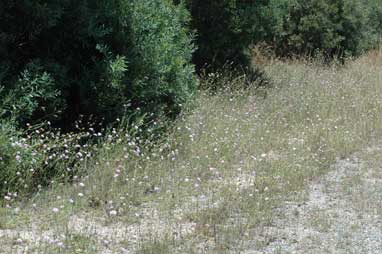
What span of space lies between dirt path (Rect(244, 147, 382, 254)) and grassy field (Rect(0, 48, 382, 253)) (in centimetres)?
15

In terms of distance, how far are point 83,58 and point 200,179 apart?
178 cm

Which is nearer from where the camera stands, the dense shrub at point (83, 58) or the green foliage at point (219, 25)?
the dense shrub at point (83, 58)

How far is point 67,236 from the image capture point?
498 centimetres

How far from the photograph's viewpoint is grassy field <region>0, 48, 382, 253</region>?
515 cm

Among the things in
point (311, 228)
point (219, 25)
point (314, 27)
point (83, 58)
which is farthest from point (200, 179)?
point (314, 27)

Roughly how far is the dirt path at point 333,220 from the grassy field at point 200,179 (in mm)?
151

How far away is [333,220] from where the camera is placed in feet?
19.3

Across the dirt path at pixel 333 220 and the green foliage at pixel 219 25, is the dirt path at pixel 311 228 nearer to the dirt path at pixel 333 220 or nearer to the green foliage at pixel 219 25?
the dirt path at pixel 333 220

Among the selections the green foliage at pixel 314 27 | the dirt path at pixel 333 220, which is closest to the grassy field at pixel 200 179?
the dirt path at pixel 333 220

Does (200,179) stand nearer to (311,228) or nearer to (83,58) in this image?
(311,228)

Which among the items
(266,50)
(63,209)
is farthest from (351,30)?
(63,209)

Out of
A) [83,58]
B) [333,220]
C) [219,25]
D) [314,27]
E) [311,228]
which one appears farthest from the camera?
[314,27]

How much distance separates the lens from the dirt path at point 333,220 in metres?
5.27

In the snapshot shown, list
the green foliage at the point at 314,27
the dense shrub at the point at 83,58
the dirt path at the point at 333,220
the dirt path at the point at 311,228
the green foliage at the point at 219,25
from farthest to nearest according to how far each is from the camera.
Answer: the green foliage at the point at 314,27 < the green foliage at the point at 219,25 < the dense shrub at the point at 83,58 < the dirt path at the point at 333,220 < the dirt path at the point at 311,228
